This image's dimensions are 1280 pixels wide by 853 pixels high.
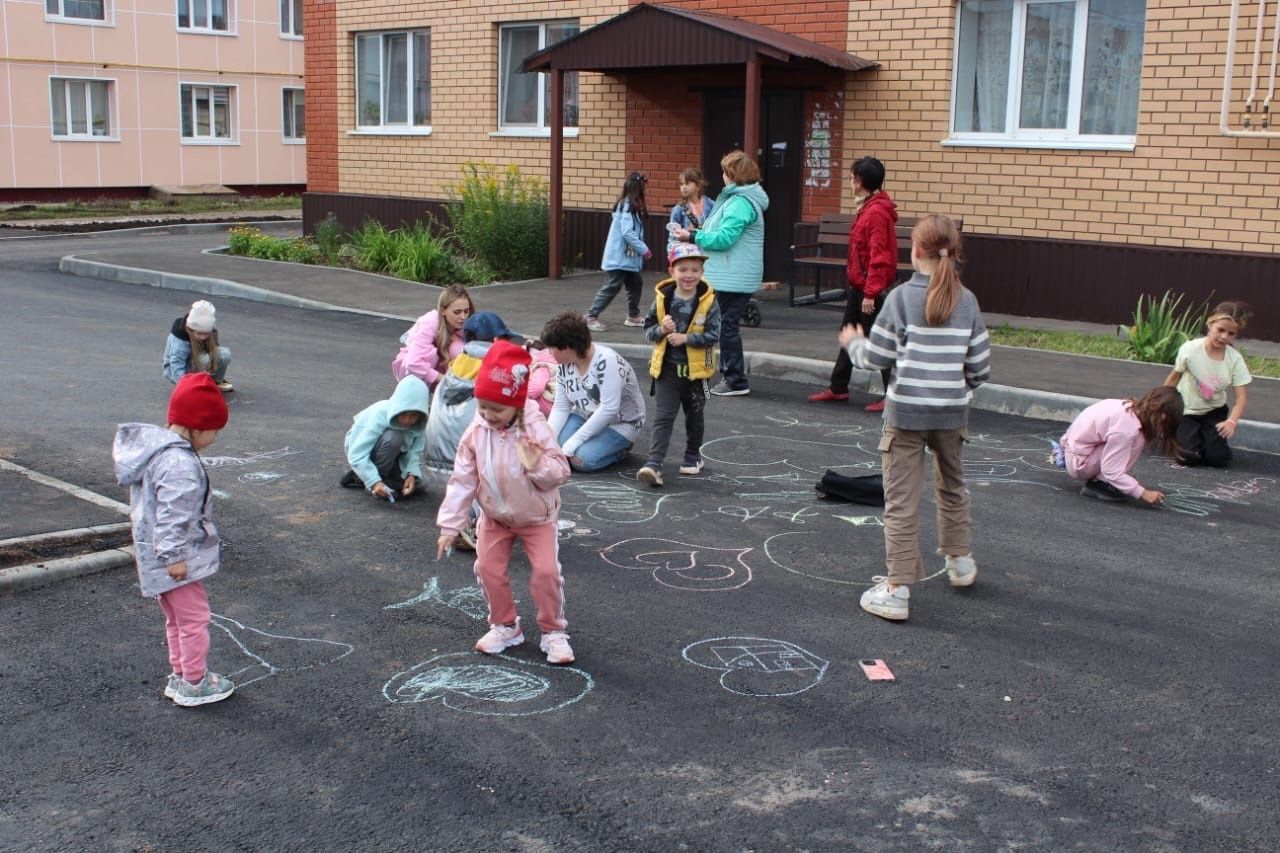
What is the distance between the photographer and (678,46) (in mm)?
15305

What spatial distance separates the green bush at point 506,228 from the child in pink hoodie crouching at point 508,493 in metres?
12.9

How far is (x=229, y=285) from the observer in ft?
54.3

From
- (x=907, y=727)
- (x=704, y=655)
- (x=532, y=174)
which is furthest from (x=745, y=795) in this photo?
(x=532, y=174)

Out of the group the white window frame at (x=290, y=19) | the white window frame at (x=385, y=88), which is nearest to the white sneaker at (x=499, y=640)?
the white window frame at (x=385, y=88)

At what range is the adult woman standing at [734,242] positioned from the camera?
33.2 feet

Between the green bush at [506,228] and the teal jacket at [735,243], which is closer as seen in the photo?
the teal jacket at [735,243]

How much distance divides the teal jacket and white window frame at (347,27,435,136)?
38.5 ft

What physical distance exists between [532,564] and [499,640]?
0.33m

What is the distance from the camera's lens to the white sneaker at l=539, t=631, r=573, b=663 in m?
4.95

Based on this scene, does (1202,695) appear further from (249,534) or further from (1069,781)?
(249,534)

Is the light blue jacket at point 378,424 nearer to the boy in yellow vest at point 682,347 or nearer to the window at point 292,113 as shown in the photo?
the boy in yellow vest at point 682,347

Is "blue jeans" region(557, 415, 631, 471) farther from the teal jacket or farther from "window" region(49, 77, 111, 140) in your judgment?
"window" region(49, 77, 111, 140)

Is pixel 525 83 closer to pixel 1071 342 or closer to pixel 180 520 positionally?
pixel 1071 342

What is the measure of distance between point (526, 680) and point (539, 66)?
43.1ft
